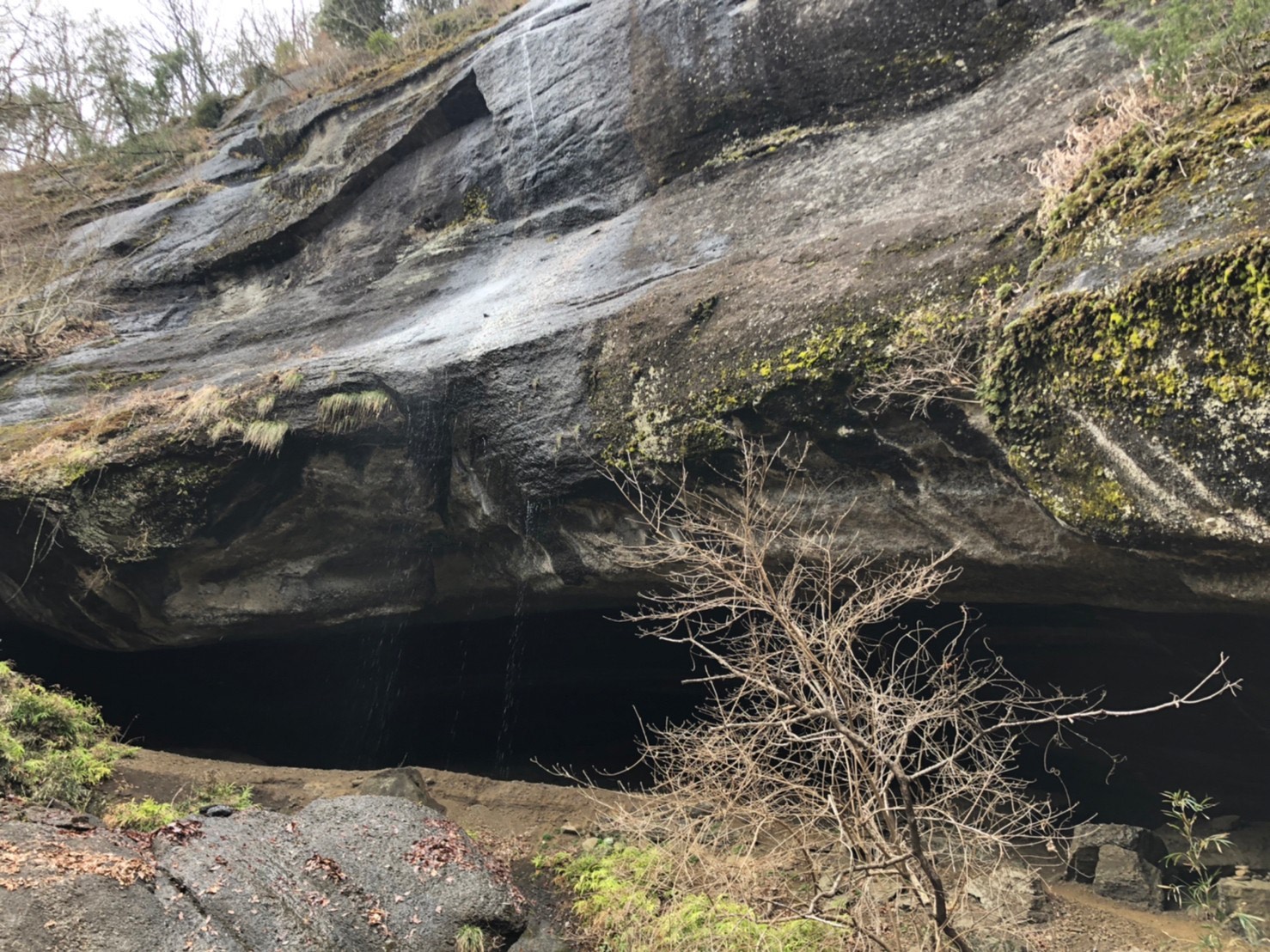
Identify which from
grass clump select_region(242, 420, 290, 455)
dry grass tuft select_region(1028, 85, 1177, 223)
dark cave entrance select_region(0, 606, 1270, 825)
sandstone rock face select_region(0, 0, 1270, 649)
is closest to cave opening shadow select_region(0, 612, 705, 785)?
dark cave entrance select_region(0, 606, 1270, 825)

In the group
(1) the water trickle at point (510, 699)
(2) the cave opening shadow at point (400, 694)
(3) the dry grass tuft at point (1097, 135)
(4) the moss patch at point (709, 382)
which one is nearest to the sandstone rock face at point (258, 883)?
(4) the moss patch at point (709, 382)

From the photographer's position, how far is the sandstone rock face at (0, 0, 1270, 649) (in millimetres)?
5586

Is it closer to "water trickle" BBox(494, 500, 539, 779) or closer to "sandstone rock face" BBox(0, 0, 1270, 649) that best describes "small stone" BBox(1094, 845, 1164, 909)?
"sandstone rock face" BBox(0, 0, 1270, 649)

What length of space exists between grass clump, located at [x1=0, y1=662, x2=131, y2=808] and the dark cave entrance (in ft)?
7.94

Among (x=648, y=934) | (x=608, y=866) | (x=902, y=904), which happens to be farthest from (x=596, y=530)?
(x=902, y=904)

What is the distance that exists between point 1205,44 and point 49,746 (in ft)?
31.3

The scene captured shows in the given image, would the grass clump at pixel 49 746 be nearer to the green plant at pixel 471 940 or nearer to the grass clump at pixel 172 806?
the grass clump at pixel 172 806

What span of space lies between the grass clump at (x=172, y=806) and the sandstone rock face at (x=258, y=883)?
1.01 meters

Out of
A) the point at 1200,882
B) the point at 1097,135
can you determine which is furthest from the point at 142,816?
the point at 1097,135

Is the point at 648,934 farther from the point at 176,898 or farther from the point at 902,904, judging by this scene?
the point at 176,898

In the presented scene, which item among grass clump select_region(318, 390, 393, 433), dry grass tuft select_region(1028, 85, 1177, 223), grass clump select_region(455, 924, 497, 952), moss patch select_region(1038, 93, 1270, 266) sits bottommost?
grass clump select_region(455, 924, 497, 952)

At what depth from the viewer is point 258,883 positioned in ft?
16.2

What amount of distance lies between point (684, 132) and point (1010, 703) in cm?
625

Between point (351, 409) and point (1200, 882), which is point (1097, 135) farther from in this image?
point (351, 409)
